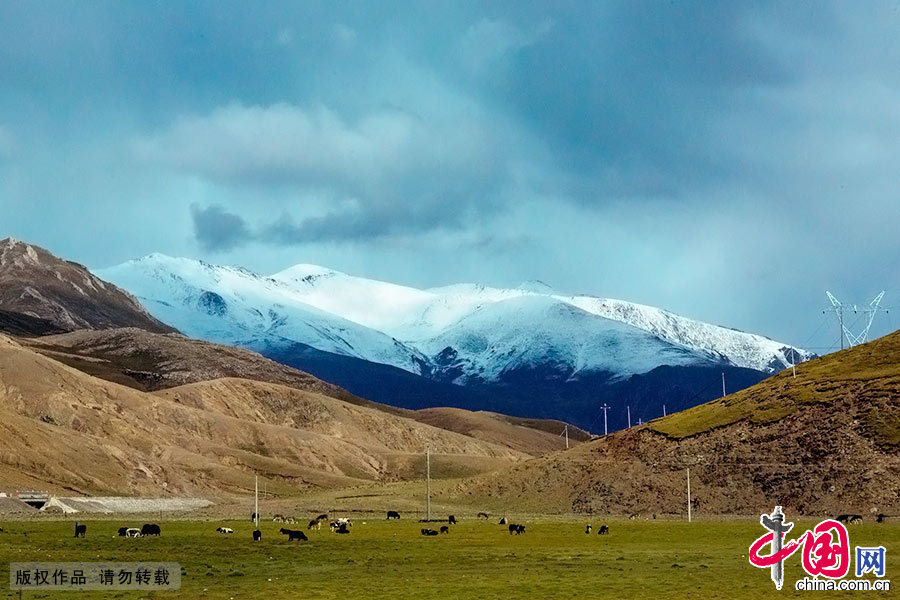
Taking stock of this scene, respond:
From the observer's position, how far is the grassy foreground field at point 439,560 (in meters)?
48.7

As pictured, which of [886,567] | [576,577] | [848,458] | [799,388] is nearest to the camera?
[576,577]

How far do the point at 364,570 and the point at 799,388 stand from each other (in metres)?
123

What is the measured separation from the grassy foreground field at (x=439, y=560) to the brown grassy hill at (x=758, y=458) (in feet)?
104

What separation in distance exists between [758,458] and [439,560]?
93551 mm

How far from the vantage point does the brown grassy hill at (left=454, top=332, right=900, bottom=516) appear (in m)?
136

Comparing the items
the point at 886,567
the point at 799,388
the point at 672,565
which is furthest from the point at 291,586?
the point at 799,388

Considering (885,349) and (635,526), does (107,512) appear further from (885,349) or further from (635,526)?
(885,349)

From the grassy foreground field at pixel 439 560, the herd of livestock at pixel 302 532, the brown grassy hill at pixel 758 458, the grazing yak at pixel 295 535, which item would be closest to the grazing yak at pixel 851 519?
the herd of livestock at pixel 302 532

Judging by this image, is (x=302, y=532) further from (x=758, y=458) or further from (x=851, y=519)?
(x=758, y=458)

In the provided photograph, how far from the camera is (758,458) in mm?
149000

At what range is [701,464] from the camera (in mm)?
154500

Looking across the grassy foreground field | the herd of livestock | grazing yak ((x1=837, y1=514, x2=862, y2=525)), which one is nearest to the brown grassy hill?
grazing yak ((x1=837, y1=514, x2=862, y2=525))

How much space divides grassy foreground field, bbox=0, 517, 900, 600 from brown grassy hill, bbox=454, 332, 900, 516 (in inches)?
1251

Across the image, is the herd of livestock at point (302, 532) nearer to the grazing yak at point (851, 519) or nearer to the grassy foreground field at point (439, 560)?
the grazing yak at point (851, 519)
